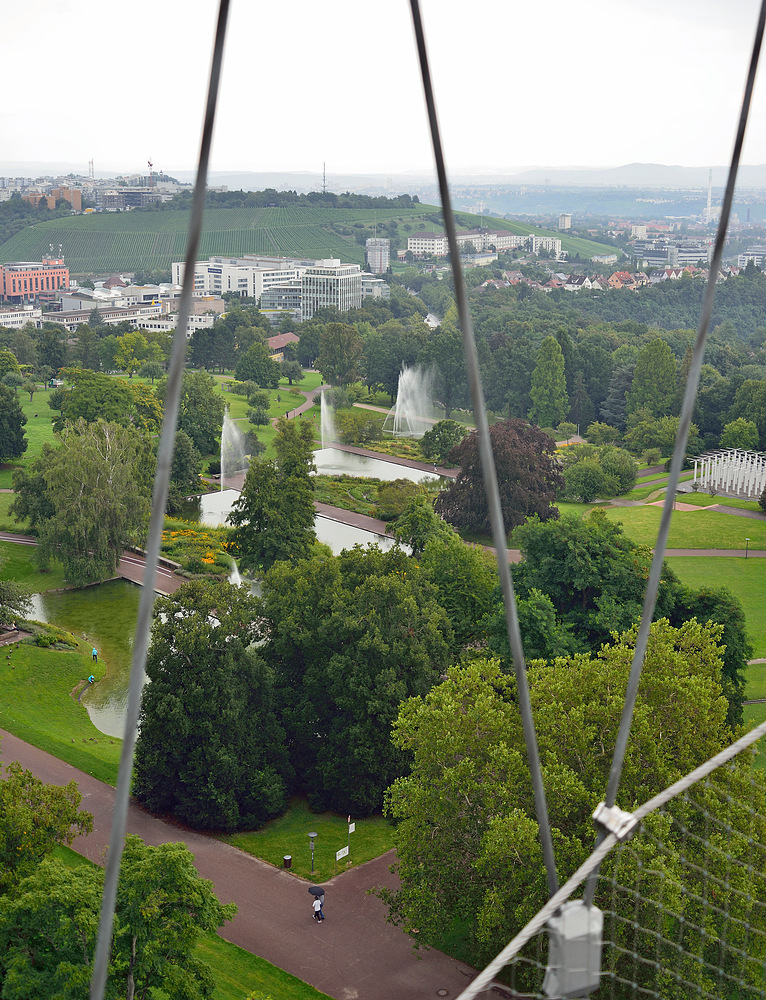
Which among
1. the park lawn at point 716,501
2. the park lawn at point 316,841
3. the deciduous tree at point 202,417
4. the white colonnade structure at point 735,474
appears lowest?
the park lawn at point 316,841

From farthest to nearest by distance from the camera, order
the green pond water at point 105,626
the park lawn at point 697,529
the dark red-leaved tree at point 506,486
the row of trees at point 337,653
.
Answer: the park lawn at point 697,529 → the dark red-leaved tree at point 506,486 → the green pond water at point 105,626 → the row of trees at point 337,653

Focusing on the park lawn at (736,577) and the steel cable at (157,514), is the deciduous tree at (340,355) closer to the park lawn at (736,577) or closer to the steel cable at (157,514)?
the park lawn at (736,577)

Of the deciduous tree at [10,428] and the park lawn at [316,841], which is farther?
the deciduous tree at [10,428]

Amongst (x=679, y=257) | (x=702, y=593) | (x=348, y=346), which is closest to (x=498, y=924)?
(x=702, y=593)

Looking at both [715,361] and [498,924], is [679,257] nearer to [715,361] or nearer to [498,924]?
[715,361]

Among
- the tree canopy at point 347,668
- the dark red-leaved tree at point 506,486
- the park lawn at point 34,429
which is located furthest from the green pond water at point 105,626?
the park lawn at point 34,429

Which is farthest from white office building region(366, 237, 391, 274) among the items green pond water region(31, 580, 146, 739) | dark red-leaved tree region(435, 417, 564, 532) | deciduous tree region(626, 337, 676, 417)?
green pond water region(31, 580, 146, 739)
